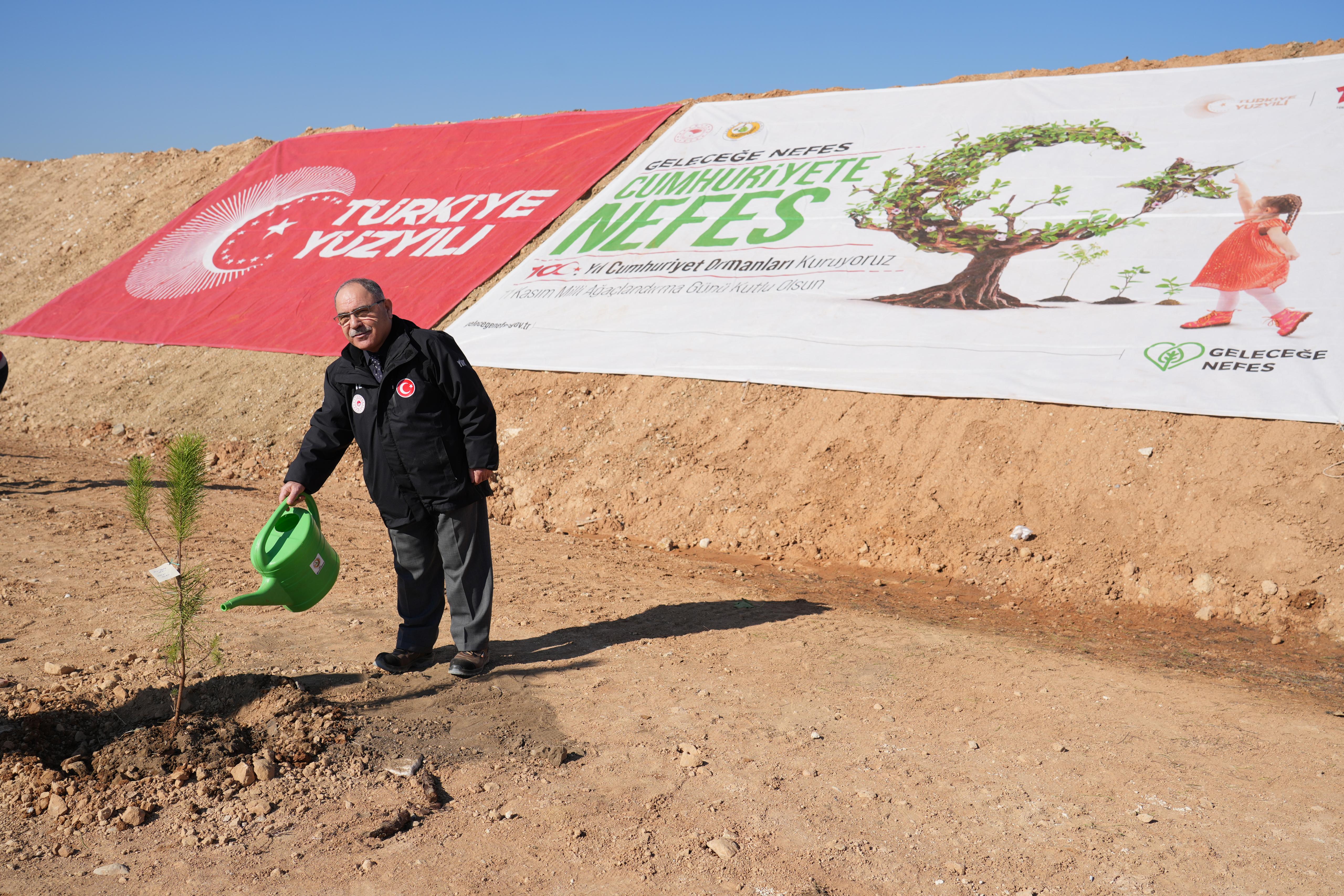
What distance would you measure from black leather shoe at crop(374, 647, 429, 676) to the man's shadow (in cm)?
40

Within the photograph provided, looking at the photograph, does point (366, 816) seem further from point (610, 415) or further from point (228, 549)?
point (610, 415)

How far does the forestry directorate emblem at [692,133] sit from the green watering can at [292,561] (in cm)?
1156

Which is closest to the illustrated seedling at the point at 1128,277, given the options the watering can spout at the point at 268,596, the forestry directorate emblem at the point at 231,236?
the watering can spout at the point at 268,596

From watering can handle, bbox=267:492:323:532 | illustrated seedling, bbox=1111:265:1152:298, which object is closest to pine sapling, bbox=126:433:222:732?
watering can handle, bbox=267:492:323:532

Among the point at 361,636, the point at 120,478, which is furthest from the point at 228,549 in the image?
the point at 120,478

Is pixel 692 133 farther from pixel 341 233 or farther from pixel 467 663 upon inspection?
pixel 467 663

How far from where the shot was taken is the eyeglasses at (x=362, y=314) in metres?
4.06

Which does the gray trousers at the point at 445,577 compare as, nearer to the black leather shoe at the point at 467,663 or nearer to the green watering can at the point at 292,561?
the black leather shoe at the point at 467,663

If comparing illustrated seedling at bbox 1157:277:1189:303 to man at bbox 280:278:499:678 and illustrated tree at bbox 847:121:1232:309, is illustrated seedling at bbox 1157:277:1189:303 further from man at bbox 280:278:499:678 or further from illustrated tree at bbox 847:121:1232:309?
man at bbox 280:278:499:678

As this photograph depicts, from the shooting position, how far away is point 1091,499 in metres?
7.09

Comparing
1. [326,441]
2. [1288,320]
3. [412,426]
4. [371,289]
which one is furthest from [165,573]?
[1288,320]

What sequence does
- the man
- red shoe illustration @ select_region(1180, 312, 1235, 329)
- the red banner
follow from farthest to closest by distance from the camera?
1. the red banner
2. red shoe illustration @ select_region(1180, 312, 1235, 329)
3. the man

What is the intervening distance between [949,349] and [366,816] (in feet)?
21.4

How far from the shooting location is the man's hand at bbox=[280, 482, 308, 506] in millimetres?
4105
